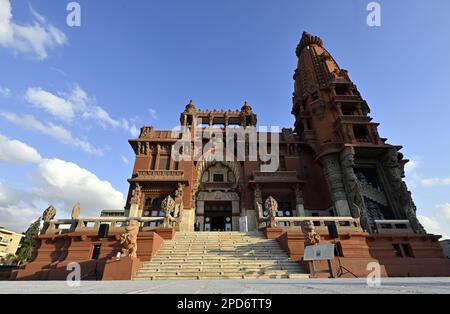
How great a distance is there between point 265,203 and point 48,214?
14.6 metres

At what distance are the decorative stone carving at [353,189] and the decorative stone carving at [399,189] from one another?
304cm

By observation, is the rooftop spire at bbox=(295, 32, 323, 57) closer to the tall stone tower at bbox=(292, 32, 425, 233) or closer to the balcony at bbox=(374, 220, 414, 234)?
the tall stone tower at bbox=(292, 32, 425, 233)

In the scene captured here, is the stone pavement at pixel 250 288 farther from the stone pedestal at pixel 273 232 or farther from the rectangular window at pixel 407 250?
the rectangular window at pixel 407 250

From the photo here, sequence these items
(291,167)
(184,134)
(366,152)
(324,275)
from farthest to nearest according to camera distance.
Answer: (184,134), (291,167), (366,152), (324,275)

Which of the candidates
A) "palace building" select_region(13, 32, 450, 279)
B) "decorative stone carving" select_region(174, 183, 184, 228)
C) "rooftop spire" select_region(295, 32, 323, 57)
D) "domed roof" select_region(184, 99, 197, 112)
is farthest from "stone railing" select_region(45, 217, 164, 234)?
"rooftop spire" select_region(295, 32, 323, 57)

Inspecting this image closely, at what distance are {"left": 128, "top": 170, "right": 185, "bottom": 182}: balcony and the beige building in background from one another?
46.9 m

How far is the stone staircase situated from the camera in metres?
9.51

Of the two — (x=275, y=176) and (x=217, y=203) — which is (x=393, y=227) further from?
(x=217, y=203)

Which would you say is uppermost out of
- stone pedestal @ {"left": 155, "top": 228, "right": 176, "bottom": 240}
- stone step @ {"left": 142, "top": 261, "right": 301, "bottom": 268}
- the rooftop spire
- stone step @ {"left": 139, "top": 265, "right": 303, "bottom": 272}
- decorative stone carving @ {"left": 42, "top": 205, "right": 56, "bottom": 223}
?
the rooftop spire

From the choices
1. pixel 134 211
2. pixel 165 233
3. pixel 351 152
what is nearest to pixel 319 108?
pixel 351 152
